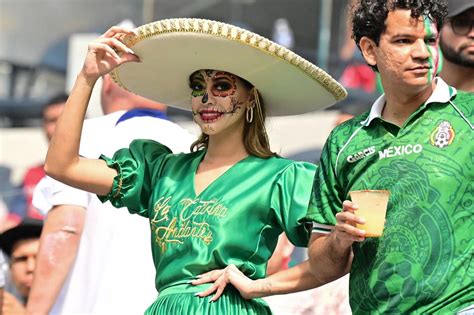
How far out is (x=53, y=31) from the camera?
43.9 ft

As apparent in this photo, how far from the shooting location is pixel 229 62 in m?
4.39

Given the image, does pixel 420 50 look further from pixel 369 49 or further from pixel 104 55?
pixel 104 55

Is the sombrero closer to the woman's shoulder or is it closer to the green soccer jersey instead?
the woman's shoulder

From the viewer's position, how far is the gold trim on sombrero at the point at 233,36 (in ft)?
14.1

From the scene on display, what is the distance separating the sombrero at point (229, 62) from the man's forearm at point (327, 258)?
70 centimetres

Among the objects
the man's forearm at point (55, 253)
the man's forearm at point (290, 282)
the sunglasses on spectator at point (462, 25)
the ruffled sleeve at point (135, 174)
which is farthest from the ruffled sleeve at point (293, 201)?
the man's forearm at point (55, 253)

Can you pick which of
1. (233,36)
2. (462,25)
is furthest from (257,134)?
(462,25)

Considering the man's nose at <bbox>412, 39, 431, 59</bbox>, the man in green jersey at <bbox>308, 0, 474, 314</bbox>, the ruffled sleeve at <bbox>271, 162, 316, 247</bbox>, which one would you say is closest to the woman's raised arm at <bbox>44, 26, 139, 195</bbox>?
the ruffled sleeve at <bbox>271, 162, 316, 247</bbox>

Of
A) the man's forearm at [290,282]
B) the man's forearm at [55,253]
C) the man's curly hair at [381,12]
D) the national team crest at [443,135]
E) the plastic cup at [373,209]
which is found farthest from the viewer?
the man's forearm at [55,253]

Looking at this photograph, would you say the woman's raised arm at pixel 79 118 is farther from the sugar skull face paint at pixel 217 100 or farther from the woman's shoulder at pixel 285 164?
the woman's shoulder at pixel 285 164

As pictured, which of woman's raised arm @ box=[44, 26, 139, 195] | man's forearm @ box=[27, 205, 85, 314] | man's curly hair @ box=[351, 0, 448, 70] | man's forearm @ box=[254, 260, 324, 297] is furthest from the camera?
man's forearm @ box=[27, 205, 85, 314]

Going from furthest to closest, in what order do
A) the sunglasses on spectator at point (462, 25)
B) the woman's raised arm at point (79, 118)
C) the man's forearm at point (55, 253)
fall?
the man's forearm at point (55, 253) → the sunglasses on spectator at point (462, 25) → the woman's raised arm at point (79, 118)

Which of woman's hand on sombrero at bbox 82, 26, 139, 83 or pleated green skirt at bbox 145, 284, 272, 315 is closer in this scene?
pleated green skirt at bbox 145, 284, 272, 315

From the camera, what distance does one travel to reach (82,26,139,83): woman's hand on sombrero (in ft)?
14.4
